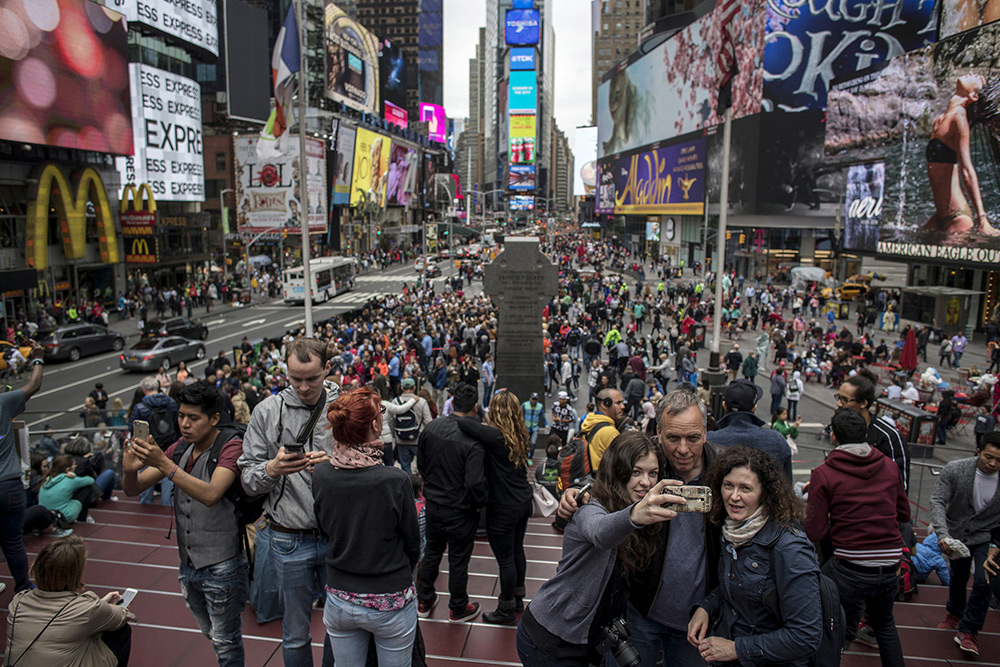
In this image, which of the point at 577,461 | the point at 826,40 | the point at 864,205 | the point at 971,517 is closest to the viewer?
the point at 971,517

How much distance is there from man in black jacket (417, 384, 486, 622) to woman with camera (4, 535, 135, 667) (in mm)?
2189

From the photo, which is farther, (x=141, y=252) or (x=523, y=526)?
(x=141, y=252)

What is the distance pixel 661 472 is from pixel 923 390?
1688cm

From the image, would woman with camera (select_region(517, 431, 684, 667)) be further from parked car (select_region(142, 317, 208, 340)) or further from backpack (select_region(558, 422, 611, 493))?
parked car (select_region(142, 317, 208, 340))

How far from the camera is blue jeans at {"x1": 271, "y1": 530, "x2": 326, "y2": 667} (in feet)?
12.5

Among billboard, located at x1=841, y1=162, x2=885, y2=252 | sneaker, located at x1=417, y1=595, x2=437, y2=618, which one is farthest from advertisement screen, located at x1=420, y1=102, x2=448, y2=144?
sneaker, located at x1=417, y1=595, x2=437, y2=618

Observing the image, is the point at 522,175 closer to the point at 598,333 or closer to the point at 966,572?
the point at 598,333

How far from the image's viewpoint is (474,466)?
4.85 metres

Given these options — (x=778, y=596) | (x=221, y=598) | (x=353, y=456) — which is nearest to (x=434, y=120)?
(x=221, y=598)

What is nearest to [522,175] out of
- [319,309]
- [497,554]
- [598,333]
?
[319,309]

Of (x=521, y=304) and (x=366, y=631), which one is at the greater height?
(x=521, y=304)

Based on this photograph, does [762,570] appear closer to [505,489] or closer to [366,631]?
[366,631]

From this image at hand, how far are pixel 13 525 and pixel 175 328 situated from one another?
24.4 meters

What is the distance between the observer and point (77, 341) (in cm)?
2625
